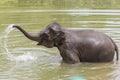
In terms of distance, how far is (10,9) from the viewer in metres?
18.5

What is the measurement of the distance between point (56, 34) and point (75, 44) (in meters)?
0.43

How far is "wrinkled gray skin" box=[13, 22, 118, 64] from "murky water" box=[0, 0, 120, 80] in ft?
0.57

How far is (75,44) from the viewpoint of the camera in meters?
9.27

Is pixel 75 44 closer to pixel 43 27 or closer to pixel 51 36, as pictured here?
pixel 51 36

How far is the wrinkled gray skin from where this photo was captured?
9.17 m

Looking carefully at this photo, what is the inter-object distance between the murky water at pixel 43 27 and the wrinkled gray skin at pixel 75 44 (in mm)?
174

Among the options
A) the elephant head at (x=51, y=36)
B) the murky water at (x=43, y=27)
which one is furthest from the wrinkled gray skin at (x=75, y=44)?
the murky water at (x=43, y=27)

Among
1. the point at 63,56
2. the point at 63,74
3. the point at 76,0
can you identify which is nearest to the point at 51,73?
the point at 63,74

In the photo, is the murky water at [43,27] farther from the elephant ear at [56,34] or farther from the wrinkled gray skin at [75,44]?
the elephant ear at [56,34]

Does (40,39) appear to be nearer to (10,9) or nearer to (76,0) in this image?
(10,9)

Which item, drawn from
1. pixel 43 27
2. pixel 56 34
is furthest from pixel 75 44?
pixel 43 27

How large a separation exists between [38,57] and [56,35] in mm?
918

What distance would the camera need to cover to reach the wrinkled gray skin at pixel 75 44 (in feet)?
30.1

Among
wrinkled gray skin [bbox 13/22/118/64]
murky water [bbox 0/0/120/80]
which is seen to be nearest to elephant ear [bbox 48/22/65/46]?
wrinkled gray skin [bbox 13/22/118/64]
